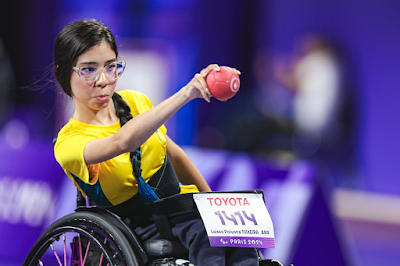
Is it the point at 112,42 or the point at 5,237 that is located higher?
the point at 112,42

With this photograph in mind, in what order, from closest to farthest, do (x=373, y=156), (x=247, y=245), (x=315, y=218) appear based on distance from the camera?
(x=247, y=245)
(x=315, y=218)
(x=373, y=156)

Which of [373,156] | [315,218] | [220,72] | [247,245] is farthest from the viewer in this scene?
[373,156]

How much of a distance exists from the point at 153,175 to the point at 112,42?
63cm

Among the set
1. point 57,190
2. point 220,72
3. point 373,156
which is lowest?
point 373,156

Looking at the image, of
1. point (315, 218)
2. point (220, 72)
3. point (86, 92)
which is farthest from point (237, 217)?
point (315, 218)

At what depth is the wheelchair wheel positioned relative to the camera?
2275 mm

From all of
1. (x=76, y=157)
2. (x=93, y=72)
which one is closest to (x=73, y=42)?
(x=93, y=72)

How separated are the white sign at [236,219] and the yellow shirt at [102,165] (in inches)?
11.8

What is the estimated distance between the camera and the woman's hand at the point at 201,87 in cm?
197

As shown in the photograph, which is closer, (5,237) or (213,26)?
(5,237)

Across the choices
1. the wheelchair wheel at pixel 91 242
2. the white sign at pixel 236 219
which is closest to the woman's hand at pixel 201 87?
the white sign at pixel 236 219

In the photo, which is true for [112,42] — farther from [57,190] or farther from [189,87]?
[57,190]

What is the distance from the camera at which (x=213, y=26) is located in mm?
7812

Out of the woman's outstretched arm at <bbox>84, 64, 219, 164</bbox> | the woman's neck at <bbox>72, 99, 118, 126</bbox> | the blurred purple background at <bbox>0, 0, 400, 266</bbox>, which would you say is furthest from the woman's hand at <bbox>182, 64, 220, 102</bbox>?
the blurred purple background at <bbox>0, 0, 400, 266</bbox>
